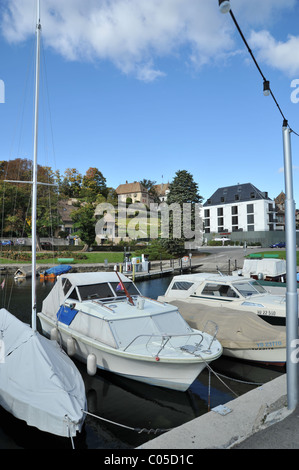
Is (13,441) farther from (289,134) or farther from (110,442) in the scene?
(289,134)

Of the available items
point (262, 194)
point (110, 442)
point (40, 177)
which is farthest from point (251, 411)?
point (262, 194)

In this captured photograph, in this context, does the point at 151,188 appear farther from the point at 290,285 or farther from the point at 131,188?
the point at 290,285

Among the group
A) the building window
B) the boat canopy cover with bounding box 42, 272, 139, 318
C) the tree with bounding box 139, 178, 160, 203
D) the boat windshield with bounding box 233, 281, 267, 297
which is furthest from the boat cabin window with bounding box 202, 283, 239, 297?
the tree with bounding box 139, 178, 160, 203

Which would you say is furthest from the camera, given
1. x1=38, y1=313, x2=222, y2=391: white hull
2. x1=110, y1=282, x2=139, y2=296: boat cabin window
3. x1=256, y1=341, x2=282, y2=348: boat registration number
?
x1=110, y1=282, x2=139, y2=296: boat cabin window

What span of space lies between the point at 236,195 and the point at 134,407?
87.2m

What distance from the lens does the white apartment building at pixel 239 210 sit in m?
84.4

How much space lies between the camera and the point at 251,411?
19.0ft

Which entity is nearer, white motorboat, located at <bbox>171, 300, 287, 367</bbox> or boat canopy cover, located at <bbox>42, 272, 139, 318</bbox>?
white motorboat, located at <bbox>171, 300, 287, 367</bbox>

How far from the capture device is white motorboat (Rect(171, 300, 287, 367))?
980cm

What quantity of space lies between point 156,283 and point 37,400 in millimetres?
27632

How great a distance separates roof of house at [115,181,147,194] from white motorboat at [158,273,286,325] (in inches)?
3705

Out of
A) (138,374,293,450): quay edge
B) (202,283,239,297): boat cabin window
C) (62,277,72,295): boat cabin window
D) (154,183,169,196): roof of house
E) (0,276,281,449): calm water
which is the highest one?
(154,183,169,196): roof of house

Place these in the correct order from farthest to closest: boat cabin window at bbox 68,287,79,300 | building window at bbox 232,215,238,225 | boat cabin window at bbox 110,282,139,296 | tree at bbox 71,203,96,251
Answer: building window at bbox 232,215,238,225, tree at bbox 71,203,96,251, boat cabin window at bbox 110,282,139,296, boat cabin window at bbox 68,287,79,300

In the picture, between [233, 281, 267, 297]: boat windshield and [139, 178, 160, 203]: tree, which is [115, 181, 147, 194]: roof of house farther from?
[233, 281, 267, 297]: boat windshield
